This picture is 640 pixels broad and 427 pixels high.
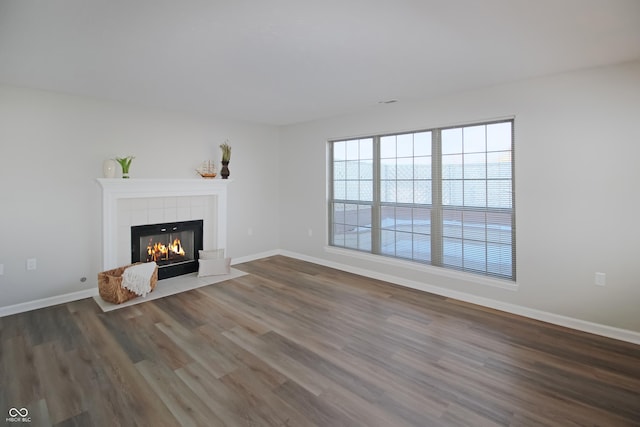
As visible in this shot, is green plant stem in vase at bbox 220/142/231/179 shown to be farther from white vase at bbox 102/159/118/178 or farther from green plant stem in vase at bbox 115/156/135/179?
white vase at bbox 102/159/118/178

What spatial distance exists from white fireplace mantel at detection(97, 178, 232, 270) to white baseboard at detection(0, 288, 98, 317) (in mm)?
361

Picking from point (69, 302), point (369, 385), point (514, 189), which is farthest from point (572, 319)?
point (69, 302)

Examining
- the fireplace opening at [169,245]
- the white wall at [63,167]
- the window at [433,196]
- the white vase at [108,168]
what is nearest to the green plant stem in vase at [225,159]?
the white wall at [63,167]

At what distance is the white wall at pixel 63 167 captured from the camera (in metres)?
3.44

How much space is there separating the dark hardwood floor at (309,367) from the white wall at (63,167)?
47 cm

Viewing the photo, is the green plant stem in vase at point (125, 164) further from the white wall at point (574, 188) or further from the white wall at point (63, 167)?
the white wall at point (574, 188)

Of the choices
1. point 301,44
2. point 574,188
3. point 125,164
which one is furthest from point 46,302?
point 574,188

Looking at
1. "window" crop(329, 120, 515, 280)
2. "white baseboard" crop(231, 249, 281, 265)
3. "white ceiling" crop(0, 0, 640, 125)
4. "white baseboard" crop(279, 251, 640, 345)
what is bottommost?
"white baseboard" crop(279, 251, 640, 345)

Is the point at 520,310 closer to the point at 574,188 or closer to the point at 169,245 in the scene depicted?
the point at 574,188

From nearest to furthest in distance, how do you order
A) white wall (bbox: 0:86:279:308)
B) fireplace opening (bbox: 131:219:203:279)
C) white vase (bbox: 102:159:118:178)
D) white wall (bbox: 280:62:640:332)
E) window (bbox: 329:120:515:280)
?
white wall (bbox: 280:62:640:332)
white wall (bbox: 0:86:279:308)
window (bbox: 329:120:515:280)
white vase (bbox: 102:159:118:178)
fireplace opening (bbox: 131:219:203:279)

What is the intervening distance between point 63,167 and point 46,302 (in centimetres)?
157

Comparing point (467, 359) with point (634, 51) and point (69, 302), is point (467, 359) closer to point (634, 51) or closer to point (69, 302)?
point (634, 51)

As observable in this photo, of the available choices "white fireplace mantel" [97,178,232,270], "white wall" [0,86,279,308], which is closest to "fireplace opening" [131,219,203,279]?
"white fireplace mantel" [97,178,232,270]

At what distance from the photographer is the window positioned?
3629mm
